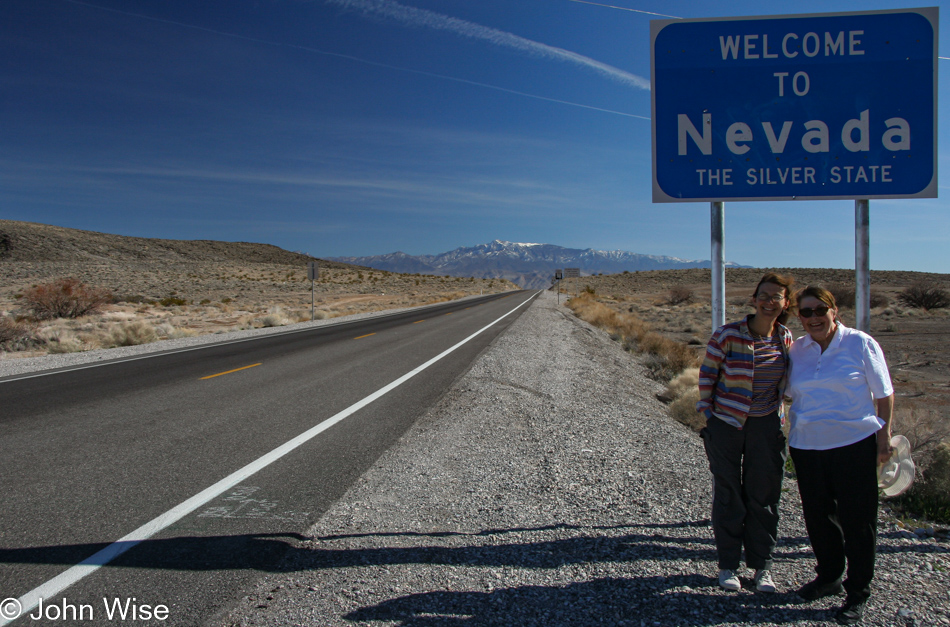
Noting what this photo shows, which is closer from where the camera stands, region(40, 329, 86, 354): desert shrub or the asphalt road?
the asphalt road

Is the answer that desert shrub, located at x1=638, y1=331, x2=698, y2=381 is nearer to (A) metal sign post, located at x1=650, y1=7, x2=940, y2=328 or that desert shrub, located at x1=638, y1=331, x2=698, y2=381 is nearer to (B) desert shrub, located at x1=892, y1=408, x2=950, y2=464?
(B) desert shrub, located at x1=892, y1=408, x2=950, y2=464

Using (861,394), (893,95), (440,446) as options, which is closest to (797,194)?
(893,95)

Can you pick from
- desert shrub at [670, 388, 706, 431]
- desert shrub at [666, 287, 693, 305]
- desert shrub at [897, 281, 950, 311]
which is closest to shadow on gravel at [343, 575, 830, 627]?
desert shrub at [670, 388, 706, 431]

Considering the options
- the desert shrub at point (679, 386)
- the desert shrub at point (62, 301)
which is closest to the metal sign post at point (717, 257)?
the desert shrub at point (679, 386)

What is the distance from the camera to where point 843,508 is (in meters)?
2.80

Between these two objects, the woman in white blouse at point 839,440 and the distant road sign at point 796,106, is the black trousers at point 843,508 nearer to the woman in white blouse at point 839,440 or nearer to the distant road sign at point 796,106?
the woman in white blouse at point 839,440

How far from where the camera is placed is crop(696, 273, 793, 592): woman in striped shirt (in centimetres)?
292

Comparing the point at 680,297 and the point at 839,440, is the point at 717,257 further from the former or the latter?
the point at 680,297

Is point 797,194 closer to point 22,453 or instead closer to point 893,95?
point 893,95

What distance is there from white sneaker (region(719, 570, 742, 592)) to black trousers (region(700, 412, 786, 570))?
0.03 metres

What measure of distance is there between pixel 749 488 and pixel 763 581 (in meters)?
0.46

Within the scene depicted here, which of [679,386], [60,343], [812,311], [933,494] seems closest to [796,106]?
[812,311]

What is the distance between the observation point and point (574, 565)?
313 cm

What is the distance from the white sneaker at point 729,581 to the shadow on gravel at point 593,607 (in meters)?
0.04
